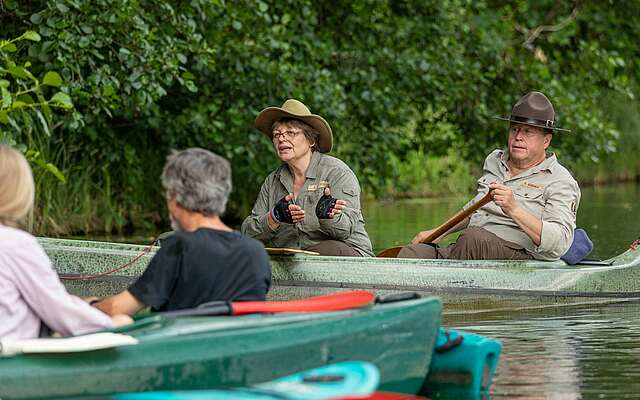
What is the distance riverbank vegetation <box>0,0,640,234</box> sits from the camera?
40.4 ft

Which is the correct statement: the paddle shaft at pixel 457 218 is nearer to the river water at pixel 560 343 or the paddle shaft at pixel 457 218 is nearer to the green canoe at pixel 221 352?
the river water at pixel 560 343

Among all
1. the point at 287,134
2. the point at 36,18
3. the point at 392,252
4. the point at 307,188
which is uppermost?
the point at 36,18

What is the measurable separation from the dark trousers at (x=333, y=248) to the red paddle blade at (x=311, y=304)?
291 centimetres

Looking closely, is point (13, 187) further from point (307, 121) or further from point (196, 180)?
point (307, 121)

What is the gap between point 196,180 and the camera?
16.3 ft

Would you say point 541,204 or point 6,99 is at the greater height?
point 6,99

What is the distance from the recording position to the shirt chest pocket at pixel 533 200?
820 cm

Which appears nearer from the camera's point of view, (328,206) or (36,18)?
(328,206)

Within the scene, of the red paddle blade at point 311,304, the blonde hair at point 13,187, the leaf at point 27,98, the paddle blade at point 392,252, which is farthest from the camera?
the leaf at point 27,98

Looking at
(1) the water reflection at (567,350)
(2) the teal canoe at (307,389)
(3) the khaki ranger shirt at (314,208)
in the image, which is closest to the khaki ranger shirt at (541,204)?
(1) the water reflection at (567,350)

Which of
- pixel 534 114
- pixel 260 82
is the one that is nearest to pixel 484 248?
pixel 534 114

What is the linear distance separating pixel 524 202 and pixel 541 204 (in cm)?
10

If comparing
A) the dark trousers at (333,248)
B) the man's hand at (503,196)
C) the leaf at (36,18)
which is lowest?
the dark trousers at (333,248)

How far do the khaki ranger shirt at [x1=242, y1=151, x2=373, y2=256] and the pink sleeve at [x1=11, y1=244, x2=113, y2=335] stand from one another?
11.0 ft
